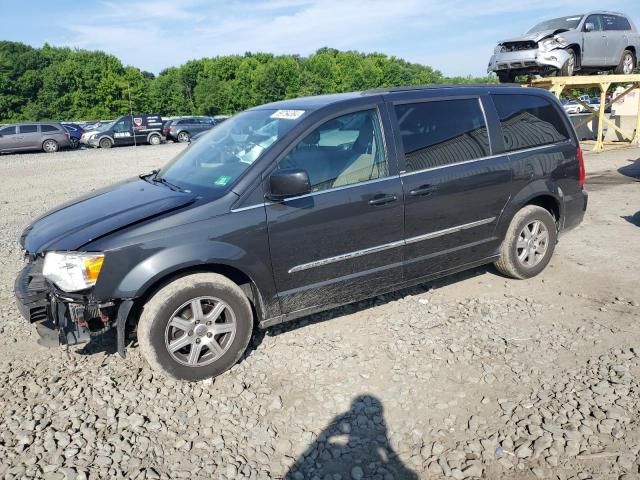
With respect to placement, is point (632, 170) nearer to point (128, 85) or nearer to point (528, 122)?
point (528, 122)

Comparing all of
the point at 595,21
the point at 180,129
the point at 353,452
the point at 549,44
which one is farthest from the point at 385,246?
the point at 180,129

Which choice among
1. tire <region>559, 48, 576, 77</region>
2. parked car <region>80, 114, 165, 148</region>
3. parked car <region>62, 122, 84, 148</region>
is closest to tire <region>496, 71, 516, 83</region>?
tire <region>559, 48, 576, 77</region>

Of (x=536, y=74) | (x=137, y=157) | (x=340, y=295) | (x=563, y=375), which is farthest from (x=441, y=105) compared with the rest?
(x=137, y=157)

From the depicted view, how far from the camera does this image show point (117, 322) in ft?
10.8

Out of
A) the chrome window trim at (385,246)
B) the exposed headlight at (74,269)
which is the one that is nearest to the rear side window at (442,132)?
the chrome window trim at (385,246)

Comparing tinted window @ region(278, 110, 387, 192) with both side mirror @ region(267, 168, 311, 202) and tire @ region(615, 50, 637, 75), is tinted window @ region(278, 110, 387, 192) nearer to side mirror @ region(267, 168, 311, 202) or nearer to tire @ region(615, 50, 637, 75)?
side mirror @ region(267, 168, 311, 202)

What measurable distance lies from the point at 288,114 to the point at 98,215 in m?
1.60

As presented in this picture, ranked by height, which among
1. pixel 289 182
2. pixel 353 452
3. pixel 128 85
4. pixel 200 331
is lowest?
pixel 353 452

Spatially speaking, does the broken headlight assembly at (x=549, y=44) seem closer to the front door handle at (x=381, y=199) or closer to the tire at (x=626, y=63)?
the tire at (x=626, y=63)

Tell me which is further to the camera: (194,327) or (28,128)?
(28,128)

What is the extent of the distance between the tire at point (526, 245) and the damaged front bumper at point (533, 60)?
33.1 ft

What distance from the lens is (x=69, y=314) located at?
3295mm

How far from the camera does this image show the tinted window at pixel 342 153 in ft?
12.4

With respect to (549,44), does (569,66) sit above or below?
below
